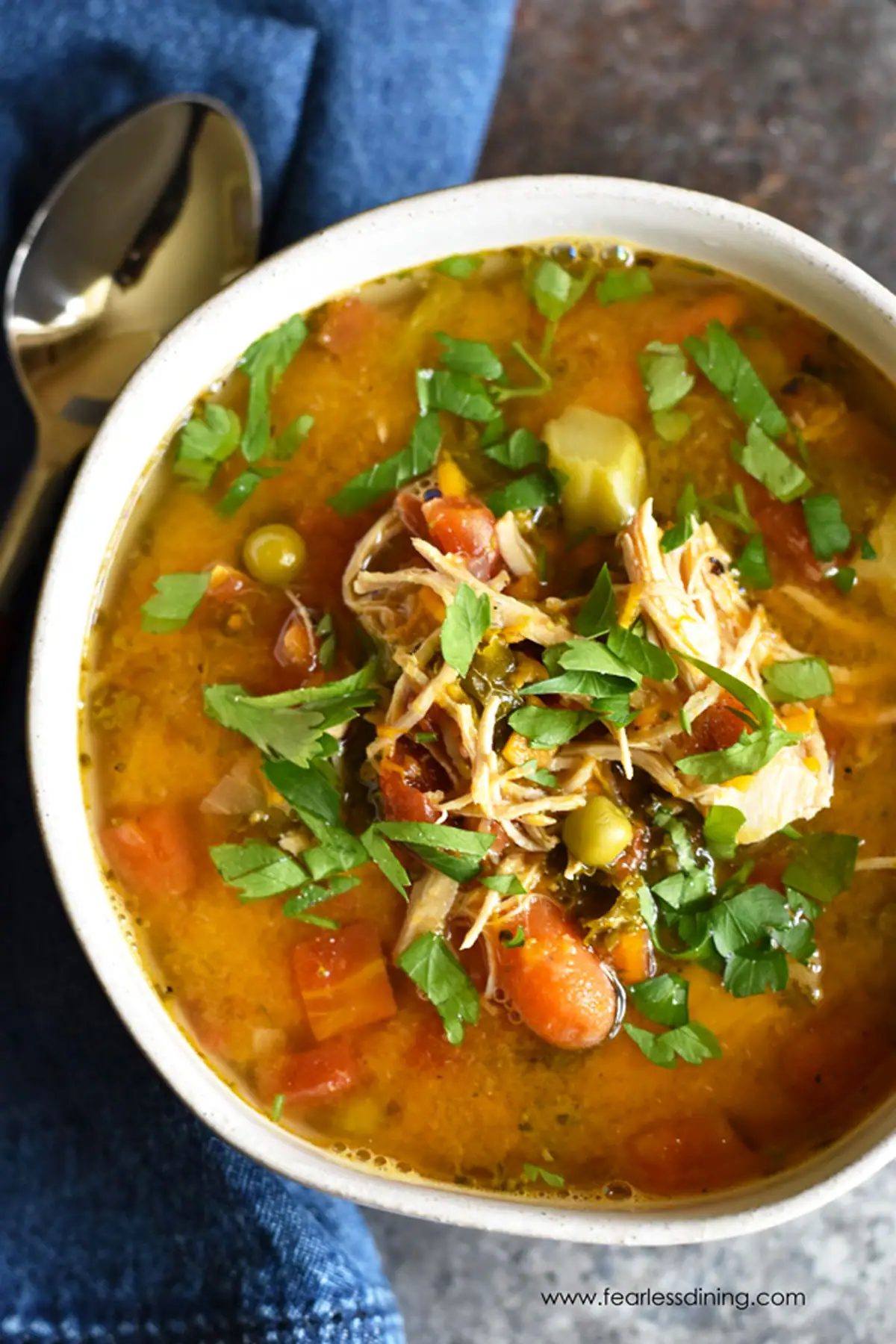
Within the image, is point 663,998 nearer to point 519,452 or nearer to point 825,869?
point 825,869

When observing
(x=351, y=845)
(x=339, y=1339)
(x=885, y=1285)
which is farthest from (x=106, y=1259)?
(x=885, y=1285)

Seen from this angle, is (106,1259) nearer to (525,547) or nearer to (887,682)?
(525,547)

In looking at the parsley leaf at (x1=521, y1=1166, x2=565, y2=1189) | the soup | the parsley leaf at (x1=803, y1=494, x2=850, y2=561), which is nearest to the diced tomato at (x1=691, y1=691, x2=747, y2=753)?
the soup

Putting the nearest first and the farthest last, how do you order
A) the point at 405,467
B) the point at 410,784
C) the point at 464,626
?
the point at 464,626 < the point at 410,784 < the point at 405,467

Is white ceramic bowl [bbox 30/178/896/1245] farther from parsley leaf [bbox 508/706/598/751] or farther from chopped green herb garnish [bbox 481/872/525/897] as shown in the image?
parsley leaf [bbox 508/706/598/751]

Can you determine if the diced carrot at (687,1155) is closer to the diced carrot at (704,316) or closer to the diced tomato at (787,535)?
the diced tomato at (787,535)

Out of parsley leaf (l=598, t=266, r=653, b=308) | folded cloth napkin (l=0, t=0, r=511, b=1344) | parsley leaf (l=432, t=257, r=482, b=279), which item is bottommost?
folded cloth napkin (l=0, t=0, r=511, b=1344)

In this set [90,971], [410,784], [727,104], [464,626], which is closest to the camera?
[464,626]

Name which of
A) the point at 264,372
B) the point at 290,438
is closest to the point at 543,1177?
the point at 290,438
